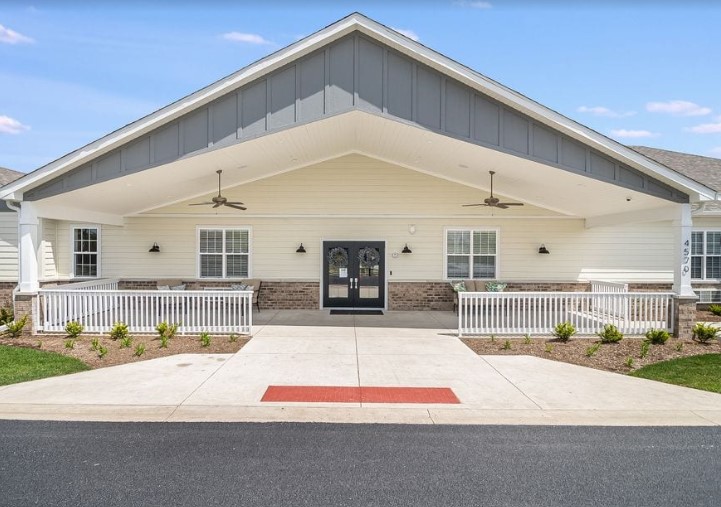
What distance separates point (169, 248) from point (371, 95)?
9130 millimetres

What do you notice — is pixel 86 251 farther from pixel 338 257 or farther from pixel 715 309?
pixel 715 309

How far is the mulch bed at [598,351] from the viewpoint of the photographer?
825cm

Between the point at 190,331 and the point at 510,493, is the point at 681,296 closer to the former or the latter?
the point at 510,493

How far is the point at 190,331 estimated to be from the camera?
1015cm

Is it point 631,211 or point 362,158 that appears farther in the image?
point 362,158

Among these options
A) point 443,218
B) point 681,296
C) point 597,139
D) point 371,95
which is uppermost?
point 371,95

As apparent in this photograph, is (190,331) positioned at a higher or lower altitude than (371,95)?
lower

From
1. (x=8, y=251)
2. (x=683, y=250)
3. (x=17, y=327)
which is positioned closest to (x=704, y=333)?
(x=683, y=250)

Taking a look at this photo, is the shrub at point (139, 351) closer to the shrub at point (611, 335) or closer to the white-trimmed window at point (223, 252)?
the white-trimmed window at point (223, 252)

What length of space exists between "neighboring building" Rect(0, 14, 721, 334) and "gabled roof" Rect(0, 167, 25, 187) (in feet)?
7.19

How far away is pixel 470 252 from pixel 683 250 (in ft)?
19.3

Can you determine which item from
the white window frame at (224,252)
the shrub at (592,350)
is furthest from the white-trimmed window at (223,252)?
the shrub at (592,350)

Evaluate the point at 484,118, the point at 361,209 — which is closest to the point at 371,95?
the point at 484,118

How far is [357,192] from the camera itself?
14188 millimetres
